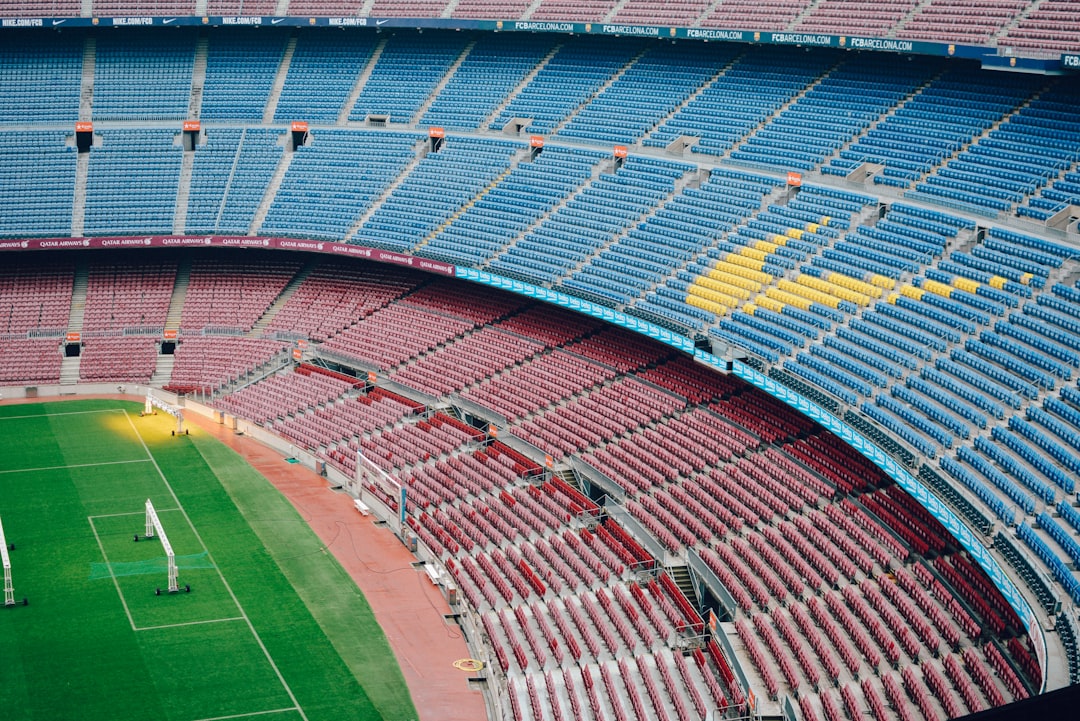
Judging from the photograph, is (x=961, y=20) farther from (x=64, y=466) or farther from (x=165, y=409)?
(x=64, y=466)

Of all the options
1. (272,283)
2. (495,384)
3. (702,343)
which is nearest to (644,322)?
(702,343)

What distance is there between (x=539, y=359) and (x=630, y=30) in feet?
60.4

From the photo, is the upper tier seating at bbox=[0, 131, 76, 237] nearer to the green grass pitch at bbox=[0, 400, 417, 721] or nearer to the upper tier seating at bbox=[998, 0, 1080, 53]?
the green grass pitch at bbox=[0, 400, 417, 721]

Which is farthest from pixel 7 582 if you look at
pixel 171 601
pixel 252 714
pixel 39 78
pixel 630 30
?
pixel 39 78

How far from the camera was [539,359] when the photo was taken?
5544 centimetres

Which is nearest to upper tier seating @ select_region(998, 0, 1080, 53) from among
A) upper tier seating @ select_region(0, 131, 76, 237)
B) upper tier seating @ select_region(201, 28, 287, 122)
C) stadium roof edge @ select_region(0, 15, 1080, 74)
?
stadium roof edge @ select_region(0, 15, 1080, 74)

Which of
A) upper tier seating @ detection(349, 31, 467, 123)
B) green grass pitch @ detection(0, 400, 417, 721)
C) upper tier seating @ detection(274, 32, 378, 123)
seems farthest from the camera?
upper tier seating @ detection(274, 32, 378, 123)

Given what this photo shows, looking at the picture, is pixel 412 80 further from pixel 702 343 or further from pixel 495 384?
pixel 702 343

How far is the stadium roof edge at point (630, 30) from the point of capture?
47969 millimetres

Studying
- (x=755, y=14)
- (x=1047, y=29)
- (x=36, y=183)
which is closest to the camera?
(x=1047, y=29)

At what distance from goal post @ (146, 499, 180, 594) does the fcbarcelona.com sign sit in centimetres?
2038

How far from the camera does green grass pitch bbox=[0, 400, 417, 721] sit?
35.5 m

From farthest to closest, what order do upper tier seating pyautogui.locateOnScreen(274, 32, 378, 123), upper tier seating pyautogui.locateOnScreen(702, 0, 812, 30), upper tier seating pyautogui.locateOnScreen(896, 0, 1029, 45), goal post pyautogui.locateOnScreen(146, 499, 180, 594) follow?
upper tier seating pyautogui.locateOnScreen(274, 32, 378, 123)
upper tier seating pyautogui.locateOnScreen(702, 0, 812, 30)
upper tier seating pyautogui.locateOnScreen(896, 0, 1029, 45)
goal post pyautogui.locateOnScreen(146, 499, 180, 594)

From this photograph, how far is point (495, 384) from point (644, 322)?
794cm
